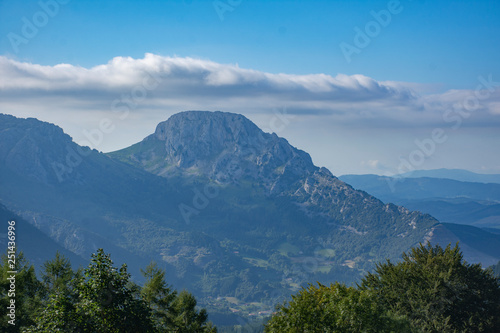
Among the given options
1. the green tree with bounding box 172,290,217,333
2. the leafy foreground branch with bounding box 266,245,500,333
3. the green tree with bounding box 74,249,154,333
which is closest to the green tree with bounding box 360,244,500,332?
the leafy foreground branch with bounding box 266,245,500,333

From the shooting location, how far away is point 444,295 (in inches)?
3474

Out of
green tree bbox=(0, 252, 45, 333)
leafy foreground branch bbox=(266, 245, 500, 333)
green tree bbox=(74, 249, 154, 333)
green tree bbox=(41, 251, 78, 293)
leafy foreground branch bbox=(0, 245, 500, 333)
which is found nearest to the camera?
green tree bbox=(74, 249, 154, 333)

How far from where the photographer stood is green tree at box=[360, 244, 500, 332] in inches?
3410

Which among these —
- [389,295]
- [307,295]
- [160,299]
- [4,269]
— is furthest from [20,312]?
[389,295]

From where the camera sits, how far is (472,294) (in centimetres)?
8969

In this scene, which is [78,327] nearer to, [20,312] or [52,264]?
[20,312]

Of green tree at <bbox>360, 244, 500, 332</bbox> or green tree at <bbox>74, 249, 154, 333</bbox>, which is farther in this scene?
green tree at <bbox>360, 244, 500, 332</bbox>

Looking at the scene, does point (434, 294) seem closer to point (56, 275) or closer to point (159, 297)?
point (159, 297)

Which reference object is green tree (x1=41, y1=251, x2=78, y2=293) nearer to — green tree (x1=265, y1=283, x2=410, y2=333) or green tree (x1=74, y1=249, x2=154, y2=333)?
green tree (x1=74, y1=249, x2=154, y2=333)

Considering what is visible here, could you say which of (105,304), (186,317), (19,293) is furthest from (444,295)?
(19,293)

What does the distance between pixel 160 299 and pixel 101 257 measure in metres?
36.8

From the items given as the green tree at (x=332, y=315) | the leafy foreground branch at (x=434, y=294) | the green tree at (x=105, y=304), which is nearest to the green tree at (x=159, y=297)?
the leafy foreground branch at (x=434, y=294)

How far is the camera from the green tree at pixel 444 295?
8662cm

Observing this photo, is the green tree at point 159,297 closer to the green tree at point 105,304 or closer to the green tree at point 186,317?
the green tree at point 186,317
